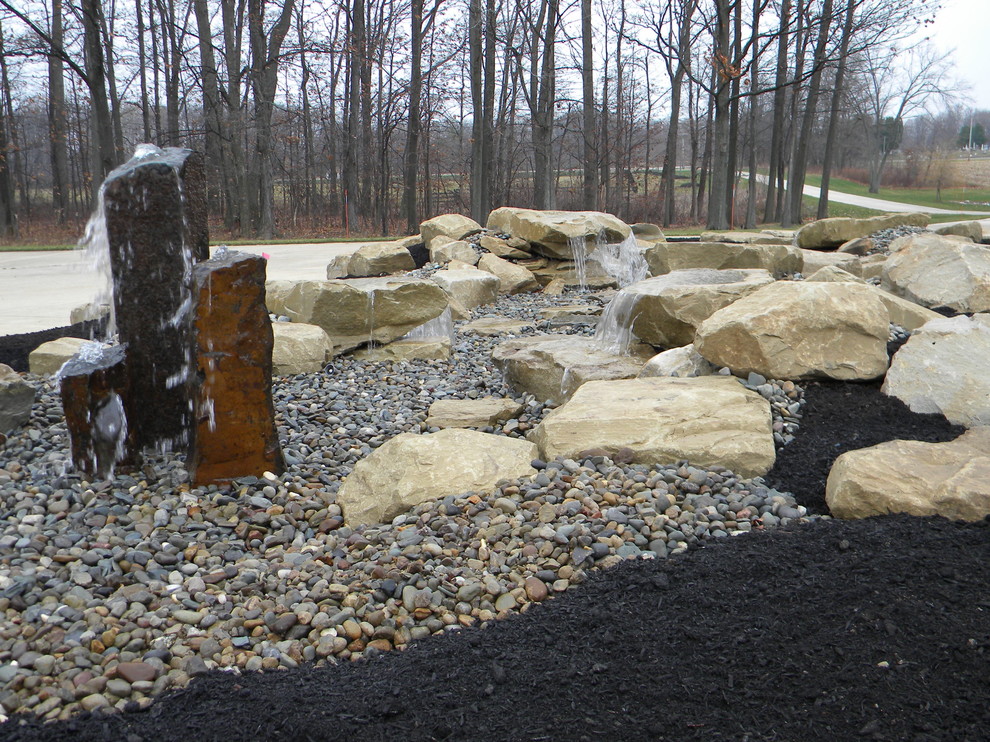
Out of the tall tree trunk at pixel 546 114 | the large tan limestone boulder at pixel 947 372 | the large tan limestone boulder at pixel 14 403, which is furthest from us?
the tall tree trunk at pixel 546 114

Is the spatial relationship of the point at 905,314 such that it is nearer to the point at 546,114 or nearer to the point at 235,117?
the point at 546,114

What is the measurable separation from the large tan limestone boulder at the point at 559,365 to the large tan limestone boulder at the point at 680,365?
0.57 ft

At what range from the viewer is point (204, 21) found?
60.8 ft

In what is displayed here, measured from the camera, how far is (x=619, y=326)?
6039 millimetres

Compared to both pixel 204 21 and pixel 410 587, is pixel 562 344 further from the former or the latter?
pixel 204 21

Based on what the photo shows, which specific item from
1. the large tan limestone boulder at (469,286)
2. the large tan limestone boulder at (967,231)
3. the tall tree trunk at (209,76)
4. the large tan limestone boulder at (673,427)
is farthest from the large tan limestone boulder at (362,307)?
the tall tree trunk at (209,76)

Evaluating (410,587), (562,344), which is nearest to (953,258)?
(562,344)

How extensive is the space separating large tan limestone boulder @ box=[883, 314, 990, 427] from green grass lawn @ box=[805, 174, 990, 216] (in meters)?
35.3

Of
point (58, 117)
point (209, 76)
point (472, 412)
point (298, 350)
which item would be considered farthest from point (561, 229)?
point (58, 117)

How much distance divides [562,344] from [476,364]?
0.98 m

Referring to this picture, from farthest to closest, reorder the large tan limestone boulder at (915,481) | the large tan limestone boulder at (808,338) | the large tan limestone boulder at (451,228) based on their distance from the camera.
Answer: the large tan limestone boulder at (451,228), the large tan limestone boulder at (808,338), the large tan limestone boulder at (915,481)

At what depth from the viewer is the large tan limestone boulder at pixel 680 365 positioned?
4625 millimetres

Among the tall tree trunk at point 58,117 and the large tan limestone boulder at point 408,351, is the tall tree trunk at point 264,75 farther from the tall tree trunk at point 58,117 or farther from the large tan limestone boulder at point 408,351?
the large tan limestone boulder at point 408,351

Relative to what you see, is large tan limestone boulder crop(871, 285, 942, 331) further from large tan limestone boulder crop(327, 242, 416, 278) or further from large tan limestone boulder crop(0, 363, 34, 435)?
large tan limestone boulder crop(327, 242, 416, 278)
